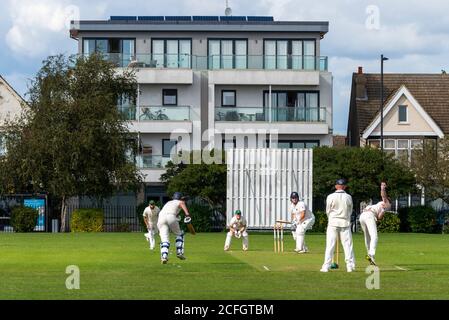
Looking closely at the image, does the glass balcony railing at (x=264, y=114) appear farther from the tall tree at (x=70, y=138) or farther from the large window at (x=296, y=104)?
the tall tree at (x=70, y=138)

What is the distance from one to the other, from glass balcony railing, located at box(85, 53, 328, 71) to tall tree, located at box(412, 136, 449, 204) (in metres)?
10.2

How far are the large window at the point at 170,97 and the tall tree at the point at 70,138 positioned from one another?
11710 millimetres

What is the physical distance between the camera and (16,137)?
63562mm

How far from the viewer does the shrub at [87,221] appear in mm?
64250

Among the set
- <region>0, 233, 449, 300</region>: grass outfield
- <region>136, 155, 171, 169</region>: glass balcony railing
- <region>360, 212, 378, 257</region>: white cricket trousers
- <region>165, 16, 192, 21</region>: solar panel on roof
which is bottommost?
<region>0, 233, 449, 300</region>: grass outfield

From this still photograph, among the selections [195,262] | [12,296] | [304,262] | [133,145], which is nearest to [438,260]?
[304,262]

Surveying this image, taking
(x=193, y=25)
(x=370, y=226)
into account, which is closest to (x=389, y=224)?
(x=193, y=25)

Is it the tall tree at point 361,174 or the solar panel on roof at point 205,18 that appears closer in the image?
the tall tree at point 361,174

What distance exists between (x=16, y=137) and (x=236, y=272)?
39307 mm

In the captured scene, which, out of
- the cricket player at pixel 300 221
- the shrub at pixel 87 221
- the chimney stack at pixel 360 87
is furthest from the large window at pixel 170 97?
the cricket player at pixel 300 221

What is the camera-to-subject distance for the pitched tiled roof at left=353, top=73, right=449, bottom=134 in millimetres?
80062

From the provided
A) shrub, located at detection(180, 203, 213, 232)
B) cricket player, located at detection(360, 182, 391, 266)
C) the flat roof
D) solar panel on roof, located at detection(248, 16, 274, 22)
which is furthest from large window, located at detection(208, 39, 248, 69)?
cricket player, located at detection(360, 182, 391, 266)

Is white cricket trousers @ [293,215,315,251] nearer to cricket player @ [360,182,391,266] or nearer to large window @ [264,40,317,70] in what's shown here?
cricket player @ [360,182,391,266]
